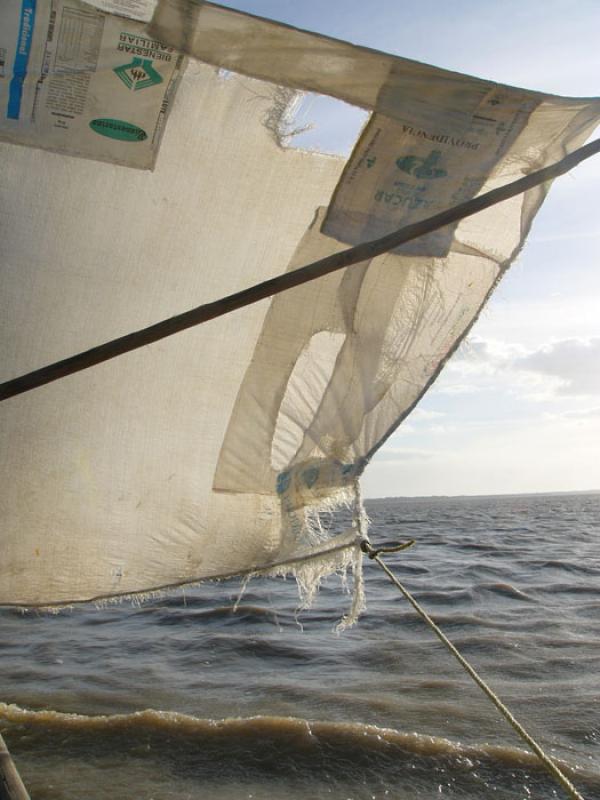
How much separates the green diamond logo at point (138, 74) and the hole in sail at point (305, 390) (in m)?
1.02

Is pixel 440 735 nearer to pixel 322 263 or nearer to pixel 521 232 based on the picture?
pixel 521 232

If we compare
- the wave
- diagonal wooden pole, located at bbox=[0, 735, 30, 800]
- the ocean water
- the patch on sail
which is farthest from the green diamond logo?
the wave

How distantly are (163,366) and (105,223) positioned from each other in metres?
0.56

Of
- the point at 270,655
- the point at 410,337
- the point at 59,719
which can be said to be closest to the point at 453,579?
the point at 270,655

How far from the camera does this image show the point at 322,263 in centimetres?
164

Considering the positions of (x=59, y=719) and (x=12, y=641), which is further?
(x=12, y=641)

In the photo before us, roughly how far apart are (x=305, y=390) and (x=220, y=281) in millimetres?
527

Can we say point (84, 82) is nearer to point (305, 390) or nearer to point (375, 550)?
point (305, 390)

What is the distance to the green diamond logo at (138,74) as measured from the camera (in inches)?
76.3

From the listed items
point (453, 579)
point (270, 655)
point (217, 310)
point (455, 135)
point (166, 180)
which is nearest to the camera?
point (217, 310)

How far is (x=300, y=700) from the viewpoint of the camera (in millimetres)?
4633

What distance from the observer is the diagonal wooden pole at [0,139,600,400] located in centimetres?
158

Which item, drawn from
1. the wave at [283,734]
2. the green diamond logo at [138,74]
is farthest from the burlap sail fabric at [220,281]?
the wave at [283,734]

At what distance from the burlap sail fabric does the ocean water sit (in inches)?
32.3
